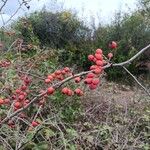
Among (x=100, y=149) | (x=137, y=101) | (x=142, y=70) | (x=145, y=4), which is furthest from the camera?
(x=145, y=4)

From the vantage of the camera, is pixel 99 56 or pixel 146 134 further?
pixel 146 134

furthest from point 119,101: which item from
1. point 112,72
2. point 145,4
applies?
point 145,4

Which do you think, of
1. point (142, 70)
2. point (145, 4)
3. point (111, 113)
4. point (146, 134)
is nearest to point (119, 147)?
point (146, 134)

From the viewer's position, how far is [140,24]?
12.5m

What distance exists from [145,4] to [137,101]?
11.7m

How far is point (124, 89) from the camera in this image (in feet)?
32.2

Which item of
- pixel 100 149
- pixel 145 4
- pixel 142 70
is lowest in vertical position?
pixel 100 149

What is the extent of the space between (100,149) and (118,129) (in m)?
0.30

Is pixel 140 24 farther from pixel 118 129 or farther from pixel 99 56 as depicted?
pixel 99 56


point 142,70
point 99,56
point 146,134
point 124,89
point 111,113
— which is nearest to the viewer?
point 99,56

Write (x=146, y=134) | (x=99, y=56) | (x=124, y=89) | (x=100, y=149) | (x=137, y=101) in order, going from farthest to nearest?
(x=124, y=89) < (x=137, y=101) < (x=146, y=134) < (x=100, y=149) < (x=99, y=56)

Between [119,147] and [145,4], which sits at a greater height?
[145,4]

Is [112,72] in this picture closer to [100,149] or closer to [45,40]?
[45,40]

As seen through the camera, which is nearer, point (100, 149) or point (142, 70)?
point (100, 149)
